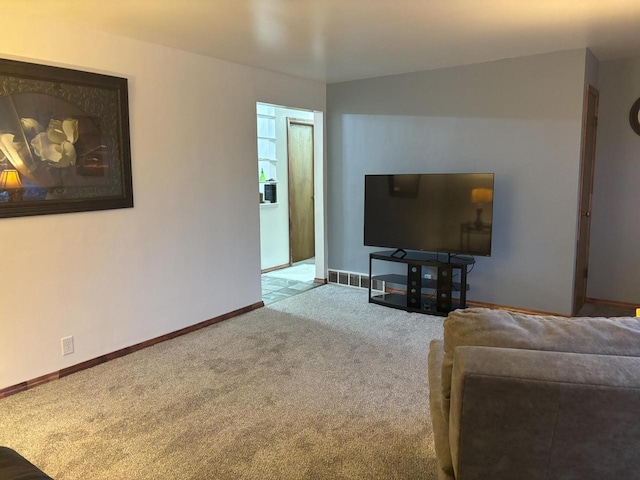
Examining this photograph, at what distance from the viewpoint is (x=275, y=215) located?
650cm

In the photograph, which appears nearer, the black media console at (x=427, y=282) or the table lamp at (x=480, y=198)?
the table lamp at (x=480, y=198)

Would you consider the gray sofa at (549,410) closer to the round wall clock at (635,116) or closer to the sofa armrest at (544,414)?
the sofa armrest at (544,414)

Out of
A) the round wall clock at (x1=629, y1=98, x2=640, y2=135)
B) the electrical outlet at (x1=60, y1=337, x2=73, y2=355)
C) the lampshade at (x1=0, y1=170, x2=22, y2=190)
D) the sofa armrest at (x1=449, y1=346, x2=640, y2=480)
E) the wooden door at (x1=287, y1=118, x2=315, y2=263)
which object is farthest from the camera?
the wooden door at (x1=287, y1=118, x2=315, y2=263)

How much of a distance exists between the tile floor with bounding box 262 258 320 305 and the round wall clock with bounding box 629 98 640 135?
3.55m

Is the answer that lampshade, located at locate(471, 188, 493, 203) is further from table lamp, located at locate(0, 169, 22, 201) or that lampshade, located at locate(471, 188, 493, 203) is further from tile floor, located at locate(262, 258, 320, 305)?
table lamp, located at locate(0, 169, 22, 201)

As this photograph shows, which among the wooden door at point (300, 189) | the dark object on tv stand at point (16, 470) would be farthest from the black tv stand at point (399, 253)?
the dark object on tv stand at point (16, 470)

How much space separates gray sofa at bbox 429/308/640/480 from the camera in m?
1.12

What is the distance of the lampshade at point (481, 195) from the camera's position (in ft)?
13.4

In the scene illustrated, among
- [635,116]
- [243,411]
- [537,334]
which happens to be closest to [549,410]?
[537,334]

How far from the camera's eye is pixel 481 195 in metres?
4.13

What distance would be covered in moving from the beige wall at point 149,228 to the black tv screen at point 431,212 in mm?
1213

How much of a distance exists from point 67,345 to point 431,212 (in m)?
3.15

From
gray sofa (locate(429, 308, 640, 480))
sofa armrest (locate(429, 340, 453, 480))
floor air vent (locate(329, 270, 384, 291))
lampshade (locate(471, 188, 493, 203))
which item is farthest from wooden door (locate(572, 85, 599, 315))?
gray sofa (locate(429, 308, 640, 480))

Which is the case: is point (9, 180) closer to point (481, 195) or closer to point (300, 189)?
point (481, 195)
